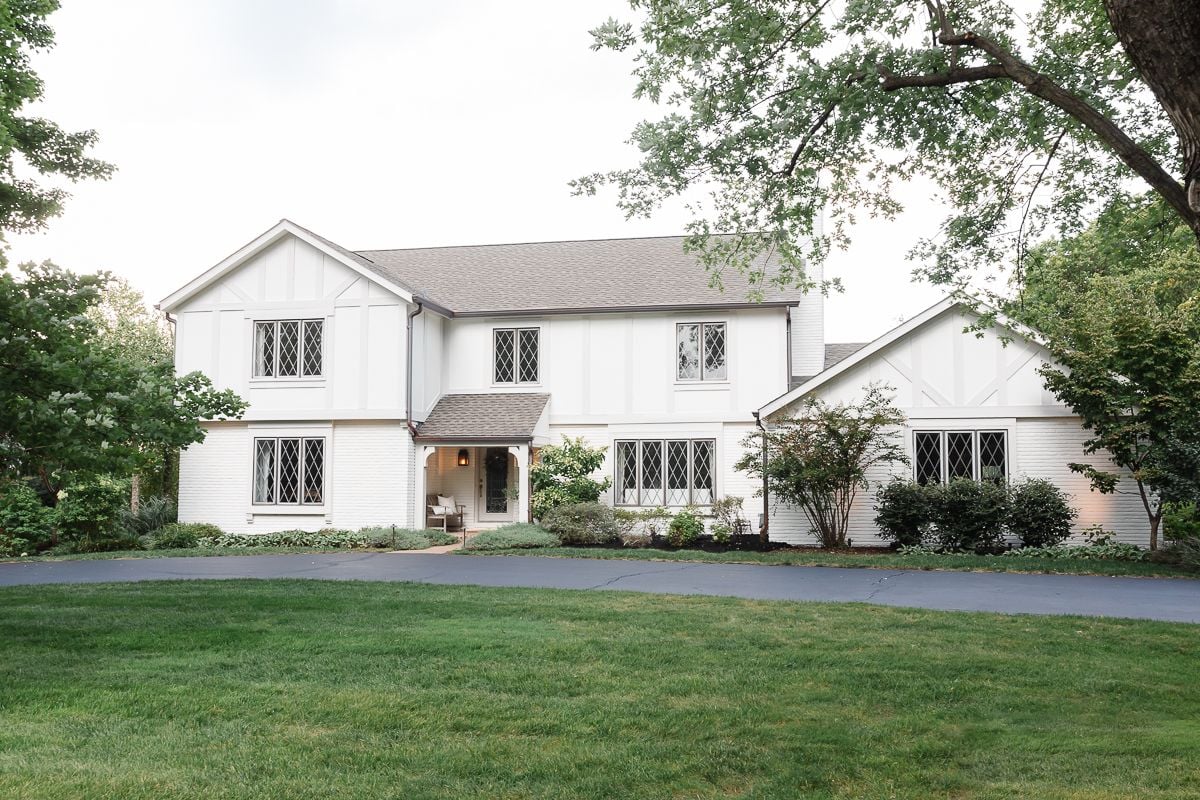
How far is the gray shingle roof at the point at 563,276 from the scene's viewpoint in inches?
926

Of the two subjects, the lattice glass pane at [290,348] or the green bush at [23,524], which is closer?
the green bush at [23,524]

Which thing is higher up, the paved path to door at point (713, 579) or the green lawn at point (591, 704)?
the green lawn at point (591, 704)

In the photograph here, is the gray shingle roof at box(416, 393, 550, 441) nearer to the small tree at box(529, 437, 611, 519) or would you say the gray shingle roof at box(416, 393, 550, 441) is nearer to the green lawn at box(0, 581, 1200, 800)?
the small tree at box(529, 437, 611, 519)

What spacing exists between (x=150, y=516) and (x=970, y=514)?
1877cm

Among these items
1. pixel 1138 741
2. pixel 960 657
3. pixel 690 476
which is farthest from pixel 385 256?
pixel 1138 741

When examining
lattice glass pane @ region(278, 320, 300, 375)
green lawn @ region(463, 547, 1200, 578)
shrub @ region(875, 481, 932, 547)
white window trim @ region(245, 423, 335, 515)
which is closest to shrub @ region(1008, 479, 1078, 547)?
green lawn @ region(463, 547, 1200, 578)

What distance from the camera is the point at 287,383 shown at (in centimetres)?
2294

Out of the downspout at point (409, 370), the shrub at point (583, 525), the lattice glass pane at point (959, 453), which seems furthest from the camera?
the downspout at point (409, 370)

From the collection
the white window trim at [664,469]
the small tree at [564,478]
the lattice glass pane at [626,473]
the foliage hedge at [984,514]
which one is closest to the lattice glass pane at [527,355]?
the small tree at [564,478]

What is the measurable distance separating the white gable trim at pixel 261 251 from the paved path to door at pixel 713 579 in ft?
23.6

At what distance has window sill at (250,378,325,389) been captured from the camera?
22812 mm

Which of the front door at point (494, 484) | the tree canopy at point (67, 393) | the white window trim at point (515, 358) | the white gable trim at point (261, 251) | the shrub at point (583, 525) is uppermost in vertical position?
the white gable trim at point (261, 251)

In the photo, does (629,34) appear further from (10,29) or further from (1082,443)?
(1082,443)

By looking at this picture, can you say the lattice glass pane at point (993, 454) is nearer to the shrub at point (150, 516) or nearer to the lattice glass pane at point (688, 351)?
the lattice glass pane at point (688, 351)
